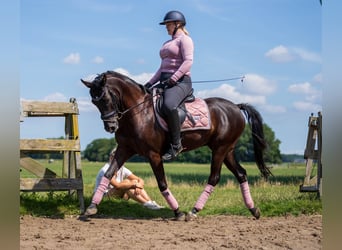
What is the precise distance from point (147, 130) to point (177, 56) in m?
0.97

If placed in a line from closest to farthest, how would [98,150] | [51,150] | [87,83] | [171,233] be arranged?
[171,233] → [87,83] → [51,150] → [98,150]

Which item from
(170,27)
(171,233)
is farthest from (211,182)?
(170,27)

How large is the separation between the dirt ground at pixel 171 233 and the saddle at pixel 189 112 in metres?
1.19

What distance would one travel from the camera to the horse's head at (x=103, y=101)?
18.3ft

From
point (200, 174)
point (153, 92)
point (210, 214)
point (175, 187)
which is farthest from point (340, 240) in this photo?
point (200, 174)

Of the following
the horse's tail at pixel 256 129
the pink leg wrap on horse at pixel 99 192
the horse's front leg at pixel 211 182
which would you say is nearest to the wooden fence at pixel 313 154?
the horse's tail at pixel 256 129

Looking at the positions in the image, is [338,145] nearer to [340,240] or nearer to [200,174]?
[340,240]

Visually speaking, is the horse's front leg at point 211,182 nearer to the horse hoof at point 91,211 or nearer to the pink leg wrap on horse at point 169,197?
the pink leg wrap on horse at point 169,197

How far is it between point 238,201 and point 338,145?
517 centimetres

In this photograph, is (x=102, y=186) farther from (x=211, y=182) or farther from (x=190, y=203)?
(x=190, y=203)

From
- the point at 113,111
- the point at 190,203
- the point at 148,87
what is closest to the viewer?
the point at 113,111

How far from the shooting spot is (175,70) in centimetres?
609

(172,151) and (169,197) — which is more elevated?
(172,151)

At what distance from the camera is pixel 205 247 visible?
469 centimetres
